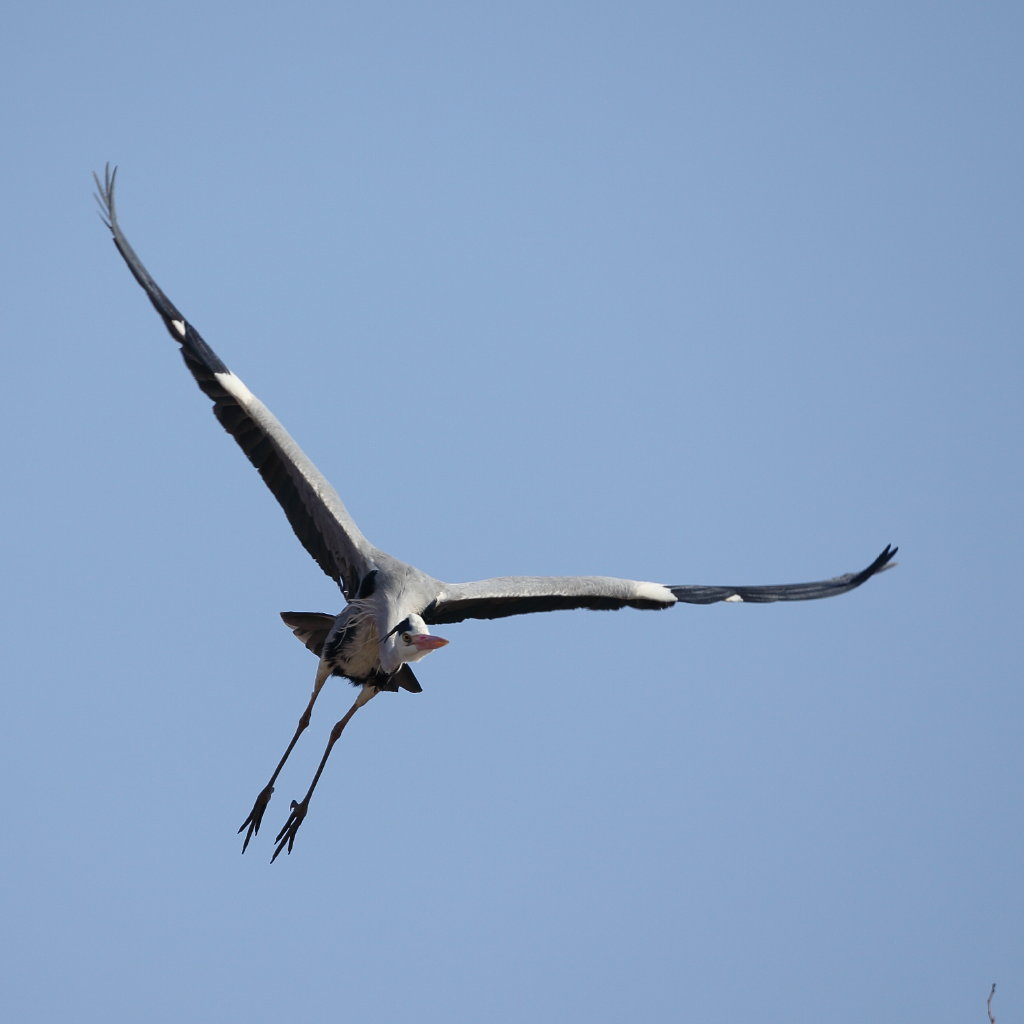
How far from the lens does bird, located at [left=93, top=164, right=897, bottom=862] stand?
12344 millimetres

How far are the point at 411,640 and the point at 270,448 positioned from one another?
6.98 feet

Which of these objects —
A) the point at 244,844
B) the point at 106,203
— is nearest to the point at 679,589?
the point at 244,844

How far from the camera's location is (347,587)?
13148mm

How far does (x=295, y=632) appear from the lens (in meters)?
13.6

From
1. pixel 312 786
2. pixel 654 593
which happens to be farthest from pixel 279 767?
pixel 654 593

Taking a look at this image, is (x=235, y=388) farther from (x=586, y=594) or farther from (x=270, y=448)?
(x=586, y=594)

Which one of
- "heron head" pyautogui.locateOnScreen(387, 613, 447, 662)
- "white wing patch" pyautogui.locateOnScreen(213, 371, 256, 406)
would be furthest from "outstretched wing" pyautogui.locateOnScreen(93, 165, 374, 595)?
"heron head" pyautogui.locateOnScreen(387, 613, 447, 662)

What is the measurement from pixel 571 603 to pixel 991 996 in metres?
6.59

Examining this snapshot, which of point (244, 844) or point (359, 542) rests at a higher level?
point (359, 542)

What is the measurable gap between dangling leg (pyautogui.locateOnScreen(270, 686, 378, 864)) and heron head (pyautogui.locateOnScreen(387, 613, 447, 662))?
118 centimetres

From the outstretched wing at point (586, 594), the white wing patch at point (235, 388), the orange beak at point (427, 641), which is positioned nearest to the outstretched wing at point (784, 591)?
the outstretched wing at point (586, 594)

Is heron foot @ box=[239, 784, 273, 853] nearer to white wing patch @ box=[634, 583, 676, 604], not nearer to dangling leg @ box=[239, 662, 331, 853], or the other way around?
dangling leg @ box=[239, 662, 331, 853]

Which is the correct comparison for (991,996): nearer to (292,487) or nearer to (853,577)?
(853,577)

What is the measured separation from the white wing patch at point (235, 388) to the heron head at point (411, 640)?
233cm
